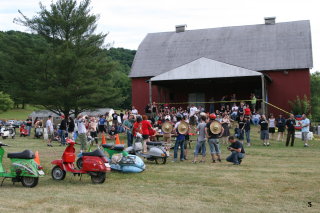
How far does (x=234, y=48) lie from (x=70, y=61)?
14.3 m

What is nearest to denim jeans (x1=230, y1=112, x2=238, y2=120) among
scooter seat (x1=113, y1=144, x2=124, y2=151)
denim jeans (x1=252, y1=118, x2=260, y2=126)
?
denim jeans (x1=252, y1=118, x2=260, y2=126)

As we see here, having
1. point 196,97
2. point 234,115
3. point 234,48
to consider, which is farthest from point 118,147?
point 234,48

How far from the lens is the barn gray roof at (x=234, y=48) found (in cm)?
3388

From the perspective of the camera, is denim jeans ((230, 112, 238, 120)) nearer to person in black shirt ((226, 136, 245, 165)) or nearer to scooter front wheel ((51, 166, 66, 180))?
person in black shirt ((226, 136, 245, 165))

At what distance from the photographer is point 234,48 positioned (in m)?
36.2

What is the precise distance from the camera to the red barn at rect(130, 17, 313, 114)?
109 feet

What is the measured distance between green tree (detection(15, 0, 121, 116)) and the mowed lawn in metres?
18.9

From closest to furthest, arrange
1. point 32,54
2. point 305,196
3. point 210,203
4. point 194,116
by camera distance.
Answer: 1. point 210,203
2. point 305,196
3. point 194,116
4. point 32,54

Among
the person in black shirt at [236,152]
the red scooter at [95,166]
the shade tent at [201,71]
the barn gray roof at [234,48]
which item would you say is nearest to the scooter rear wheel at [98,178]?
the red scooter at [95,166]

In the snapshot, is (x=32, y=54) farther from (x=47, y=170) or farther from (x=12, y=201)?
(x=12, y=201)

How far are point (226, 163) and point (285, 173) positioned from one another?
2.76m

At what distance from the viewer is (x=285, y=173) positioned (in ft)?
39.7

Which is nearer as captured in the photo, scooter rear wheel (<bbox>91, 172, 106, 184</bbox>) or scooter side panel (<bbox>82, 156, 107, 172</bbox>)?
scooter side panel (<bbox>82, 156, 107, 172</bbox>)

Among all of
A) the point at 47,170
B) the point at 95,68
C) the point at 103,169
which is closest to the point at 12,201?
the point at 103,169
